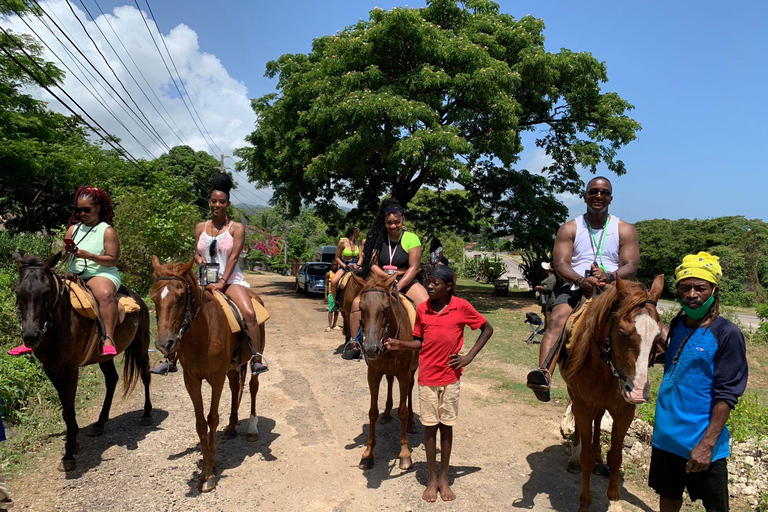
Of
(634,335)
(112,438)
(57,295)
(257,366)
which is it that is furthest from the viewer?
(112,438)

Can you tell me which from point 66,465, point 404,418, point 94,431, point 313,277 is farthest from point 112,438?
point 313,277

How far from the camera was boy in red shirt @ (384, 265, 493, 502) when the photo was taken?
4199 millimetres

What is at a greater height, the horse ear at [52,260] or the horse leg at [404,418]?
the horse ear at [52,260]

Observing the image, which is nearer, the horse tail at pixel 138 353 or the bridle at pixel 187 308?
the bridle at pixel 187 308

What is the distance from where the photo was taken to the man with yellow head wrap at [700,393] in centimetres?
288

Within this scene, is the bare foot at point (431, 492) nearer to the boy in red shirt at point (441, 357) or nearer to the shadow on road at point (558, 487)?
→ the boy in red shirt at point (441, 357)

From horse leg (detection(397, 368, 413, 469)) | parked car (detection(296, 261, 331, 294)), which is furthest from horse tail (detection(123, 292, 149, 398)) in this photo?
parked car (detection(296, 261, 331, 294))

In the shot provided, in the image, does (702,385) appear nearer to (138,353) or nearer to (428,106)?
(138,353)

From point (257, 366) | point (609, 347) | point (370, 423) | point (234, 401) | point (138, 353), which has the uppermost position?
point (609, 347)

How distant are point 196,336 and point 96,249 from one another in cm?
190

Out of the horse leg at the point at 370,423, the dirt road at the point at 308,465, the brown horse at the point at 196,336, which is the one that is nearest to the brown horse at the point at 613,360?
the dirt road at the point at 308,465

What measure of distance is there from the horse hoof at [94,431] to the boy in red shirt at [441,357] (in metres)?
4.01

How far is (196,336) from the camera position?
4613mm

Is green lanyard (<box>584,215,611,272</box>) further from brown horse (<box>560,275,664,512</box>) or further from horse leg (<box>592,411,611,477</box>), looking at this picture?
horse leg (<box>592,411,611,477</box>)
